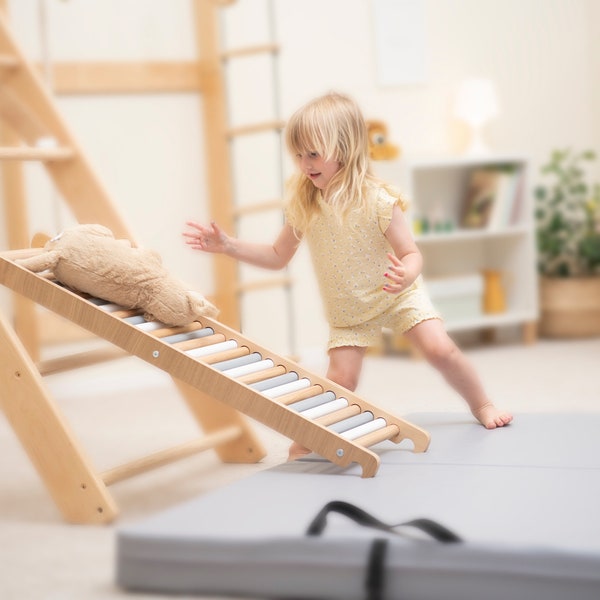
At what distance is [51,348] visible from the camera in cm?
353

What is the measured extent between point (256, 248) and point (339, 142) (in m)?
0.31

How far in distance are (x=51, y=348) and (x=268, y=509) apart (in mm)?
2116

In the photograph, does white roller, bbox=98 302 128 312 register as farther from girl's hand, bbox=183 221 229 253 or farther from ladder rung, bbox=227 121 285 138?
ladder rung, bbox=227 121 285 138

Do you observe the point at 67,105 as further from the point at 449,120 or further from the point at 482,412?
the point at 482,412

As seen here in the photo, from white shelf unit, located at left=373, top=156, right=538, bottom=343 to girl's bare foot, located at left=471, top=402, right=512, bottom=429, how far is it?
185 centimetres

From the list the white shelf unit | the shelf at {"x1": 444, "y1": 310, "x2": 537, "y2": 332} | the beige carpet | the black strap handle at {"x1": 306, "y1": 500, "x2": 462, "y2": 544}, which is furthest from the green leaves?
the black strap handle at {"x1": 306, "y1": 500, "x2": 462, "y2": 544}

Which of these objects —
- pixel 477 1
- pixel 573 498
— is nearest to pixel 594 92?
pixel 477 1

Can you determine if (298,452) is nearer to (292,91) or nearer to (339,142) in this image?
(339,142)

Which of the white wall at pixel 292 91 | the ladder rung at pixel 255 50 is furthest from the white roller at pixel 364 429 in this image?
the ladder rung at pixel 255 50

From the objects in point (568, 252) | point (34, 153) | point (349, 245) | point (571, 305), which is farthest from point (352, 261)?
point (568, 252)

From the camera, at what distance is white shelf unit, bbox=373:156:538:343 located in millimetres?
4164

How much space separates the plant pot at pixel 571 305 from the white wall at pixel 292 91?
576mm

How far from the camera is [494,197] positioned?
425cm

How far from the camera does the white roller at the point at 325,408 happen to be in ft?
6.20
